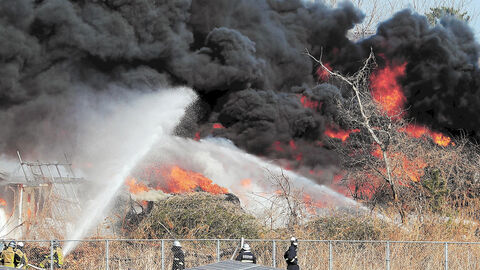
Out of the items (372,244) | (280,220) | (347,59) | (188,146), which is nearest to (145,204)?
(280,220)

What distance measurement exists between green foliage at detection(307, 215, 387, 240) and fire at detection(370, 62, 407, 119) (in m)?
18.8

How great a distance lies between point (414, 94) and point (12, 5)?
2291 cm

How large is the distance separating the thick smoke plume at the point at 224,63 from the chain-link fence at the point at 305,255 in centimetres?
1404

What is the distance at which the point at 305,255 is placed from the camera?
18.0 m

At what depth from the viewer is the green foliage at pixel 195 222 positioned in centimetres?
2009

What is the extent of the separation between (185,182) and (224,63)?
→ 789 cm

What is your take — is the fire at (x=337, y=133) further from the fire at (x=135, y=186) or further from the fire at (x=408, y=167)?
the fire at (x=135, y=186)

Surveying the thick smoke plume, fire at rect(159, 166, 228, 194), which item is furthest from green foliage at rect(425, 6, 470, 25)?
fire at rect(159, 166, 228, 194)

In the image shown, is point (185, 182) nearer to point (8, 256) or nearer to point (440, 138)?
point (8, 256)

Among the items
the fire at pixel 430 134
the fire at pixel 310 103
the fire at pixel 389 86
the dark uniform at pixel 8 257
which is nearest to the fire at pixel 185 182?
the fire at pixel 310 103

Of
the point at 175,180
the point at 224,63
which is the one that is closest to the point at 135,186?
the point at 175,180

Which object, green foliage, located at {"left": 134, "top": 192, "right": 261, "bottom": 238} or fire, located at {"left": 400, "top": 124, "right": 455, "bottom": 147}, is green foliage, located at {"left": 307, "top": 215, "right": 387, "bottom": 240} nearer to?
green foliage, located at {"left": 134, "top": 192, "right": 261, "bottom": 238}

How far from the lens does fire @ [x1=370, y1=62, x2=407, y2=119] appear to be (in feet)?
124

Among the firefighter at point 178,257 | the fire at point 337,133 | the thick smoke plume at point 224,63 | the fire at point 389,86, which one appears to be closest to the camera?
the firefighter at point 178,257
